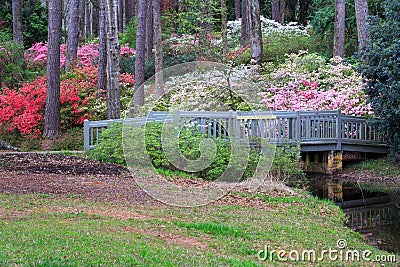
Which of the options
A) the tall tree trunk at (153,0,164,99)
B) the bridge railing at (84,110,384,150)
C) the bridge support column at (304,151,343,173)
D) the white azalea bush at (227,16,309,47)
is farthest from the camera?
the white azalea bush at (227,16,309,47)

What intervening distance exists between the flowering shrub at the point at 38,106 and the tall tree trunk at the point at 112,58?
117 inches

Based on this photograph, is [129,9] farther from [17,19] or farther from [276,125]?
[276,125]

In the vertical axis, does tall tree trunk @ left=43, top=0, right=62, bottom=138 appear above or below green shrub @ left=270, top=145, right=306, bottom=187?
above

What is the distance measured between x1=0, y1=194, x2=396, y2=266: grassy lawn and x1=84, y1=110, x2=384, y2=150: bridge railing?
181 inches

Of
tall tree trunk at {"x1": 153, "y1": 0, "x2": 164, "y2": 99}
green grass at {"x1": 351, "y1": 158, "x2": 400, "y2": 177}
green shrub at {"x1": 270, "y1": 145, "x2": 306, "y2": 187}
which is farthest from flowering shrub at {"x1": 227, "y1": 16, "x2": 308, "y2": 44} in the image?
green shrub at {"x1": 270, "y1": 145, "x2": 306, "y2": 187}

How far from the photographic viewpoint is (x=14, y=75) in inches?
1049

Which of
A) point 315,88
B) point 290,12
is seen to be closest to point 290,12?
point 290,12

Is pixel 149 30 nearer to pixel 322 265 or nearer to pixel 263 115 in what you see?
pixel 263 115

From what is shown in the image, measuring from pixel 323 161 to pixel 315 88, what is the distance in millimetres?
3041

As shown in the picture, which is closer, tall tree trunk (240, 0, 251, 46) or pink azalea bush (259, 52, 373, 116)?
pink azalea bush (259, 52, 373, 116)

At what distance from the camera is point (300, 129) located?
18844 millimetres

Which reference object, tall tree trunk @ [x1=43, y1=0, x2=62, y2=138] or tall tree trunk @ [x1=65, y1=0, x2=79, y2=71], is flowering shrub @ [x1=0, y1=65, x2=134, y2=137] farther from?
tall tree trunk @ [x1=65, y1=0, x2=79, y2=71]

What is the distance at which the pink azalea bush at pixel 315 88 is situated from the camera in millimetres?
20328

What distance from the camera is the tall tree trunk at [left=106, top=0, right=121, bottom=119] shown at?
1828cm
